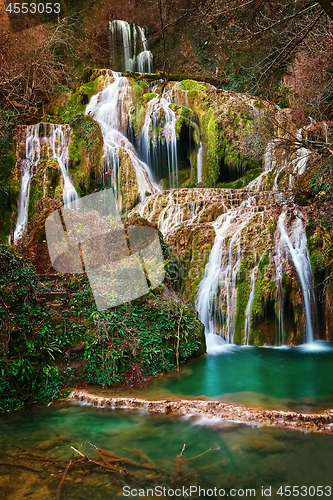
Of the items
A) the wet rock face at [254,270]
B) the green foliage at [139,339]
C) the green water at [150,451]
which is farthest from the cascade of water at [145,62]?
the green water at [150,451]

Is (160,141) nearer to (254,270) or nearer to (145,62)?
(254,270)

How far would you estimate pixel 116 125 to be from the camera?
16984mm

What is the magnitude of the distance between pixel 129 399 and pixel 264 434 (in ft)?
6.08

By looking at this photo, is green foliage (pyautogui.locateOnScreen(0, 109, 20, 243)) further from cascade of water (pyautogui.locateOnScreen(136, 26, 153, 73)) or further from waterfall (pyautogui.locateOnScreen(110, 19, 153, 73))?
waterfall (pyautogui.locateOnScreen(110, 19, 153, 73))

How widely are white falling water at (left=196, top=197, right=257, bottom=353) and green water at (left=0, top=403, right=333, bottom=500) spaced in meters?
3.70

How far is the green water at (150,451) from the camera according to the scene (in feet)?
11.0

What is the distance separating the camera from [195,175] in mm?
16250

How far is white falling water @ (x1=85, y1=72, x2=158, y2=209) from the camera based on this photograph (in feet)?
50.4

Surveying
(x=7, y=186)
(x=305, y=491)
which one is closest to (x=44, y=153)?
(x=7, y=186)

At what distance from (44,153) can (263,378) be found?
13079 millimetres

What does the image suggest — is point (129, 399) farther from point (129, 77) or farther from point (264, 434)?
point (129, 77)

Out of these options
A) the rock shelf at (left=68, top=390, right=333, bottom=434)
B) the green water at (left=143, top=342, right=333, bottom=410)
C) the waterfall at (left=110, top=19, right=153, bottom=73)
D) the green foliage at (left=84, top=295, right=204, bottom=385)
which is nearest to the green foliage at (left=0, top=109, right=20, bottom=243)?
the green foliage at (left=84, top=295, right=204, bottom=385)

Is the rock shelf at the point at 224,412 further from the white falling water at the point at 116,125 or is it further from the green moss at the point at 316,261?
the white falling water at the point at 116,125

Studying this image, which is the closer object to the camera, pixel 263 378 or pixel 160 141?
pixel 263 378
